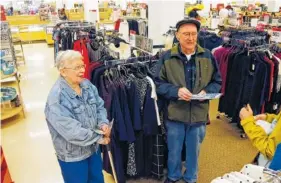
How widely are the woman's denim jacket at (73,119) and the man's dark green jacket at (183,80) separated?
0.67m

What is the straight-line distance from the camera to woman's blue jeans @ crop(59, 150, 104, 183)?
2217 mm

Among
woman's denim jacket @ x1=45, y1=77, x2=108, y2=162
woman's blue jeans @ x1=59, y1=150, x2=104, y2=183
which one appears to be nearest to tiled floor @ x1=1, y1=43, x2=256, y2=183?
woman's blue jeans @ x1=59, y1=150, x2=104, y2=183

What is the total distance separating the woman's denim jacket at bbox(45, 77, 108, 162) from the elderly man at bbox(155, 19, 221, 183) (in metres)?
0.69

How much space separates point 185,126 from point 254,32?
293 cm

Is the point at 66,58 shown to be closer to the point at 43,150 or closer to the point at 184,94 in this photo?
the point at 184,94

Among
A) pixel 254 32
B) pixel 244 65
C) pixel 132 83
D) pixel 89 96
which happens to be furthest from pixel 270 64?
pixel 89 96

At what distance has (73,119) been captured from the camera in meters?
2.05

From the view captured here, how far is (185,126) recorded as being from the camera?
8.76ft

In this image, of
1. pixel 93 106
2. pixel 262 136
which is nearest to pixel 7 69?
pixel 93 106

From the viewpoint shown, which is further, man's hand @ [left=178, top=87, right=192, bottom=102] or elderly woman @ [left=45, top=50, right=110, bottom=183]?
man's hand @ [left=178, top=87, right=192, bottom=102]

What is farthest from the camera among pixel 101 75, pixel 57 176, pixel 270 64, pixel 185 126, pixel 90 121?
pixel 270 64

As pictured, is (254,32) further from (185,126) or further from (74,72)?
(74,72)

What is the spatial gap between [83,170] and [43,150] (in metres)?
1.86

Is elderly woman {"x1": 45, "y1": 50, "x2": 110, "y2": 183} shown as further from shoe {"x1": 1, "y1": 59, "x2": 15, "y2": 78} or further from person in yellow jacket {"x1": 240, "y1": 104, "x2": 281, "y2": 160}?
shoe {"x1": 1, "y1": 59, "x2": 15, "y2": 78}
